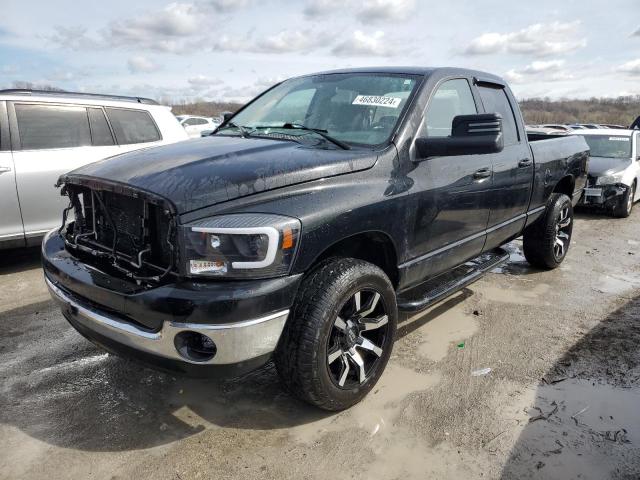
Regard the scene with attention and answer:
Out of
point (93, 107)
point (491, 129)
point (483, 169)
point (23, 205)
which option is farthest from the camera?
point (93, 107)

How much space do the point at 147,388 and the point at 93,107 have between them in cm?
386

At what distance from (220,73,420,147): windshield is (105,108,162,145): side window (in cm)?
251

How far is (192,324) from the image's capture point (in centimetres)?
220

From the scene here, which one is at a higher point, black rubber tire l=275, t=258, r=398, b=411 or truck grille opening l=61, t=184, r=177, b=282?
truck grille opening l=61, t=184, r=177, b=282

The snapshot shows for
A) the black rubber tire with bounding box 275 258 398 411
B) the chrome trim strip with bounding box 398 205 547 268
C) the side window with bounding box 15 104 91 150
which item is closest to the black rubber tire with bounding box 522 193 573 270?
the chrome trim strip with bounding box 398 205 547 268

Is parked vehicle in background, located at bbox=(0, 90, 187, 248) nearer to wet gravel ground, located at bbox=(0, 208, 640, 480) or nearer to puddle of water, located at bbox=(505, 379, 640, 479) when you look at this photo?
wet gravel ground, located at bbox=(0, 208, 640, 480)

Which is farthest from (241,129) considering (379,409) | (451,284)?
(379,409)

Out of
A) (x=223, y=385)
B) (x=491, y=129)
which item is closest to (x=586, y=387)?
(x=491, y=129)

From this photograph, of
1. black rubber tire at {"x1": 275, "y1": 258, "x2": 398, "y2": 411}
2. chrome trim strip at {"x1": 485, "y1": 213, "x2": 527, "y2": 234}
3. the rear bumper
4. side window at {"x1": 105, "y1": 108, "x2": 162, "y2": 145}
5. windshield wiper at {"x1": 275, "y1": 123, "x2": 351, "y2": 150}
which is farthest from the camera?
side window at {"x1": 105, "y1": 108, "x2": 162, "y2": 145}

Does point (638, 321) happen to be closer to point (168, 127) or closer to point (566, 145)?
point (566, 145)

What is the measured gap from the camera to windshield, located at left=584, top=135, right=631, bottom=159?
→ 9695 millimetres

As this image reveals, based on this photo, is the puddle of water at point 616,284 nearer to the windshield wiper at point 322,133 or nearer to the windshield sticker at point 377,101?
the windshield sticker at point 377,101

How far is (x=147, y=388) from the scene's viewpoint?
3072 mm

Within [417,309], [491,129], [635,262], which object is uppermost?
[491,129]
